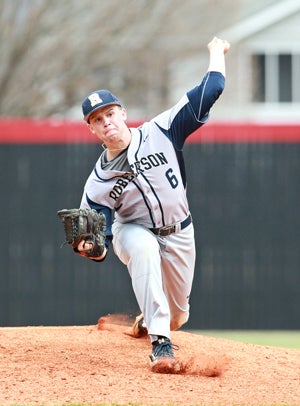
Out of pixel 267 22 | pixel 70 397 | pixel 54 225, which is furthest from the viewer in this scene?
pixel 267 22

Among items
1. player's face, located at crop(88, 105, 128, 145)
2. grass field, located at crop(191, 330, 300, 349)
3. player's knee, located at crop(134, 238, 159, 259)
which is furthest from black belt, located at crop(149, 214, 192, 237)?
grass field, located at crop(191, 330, 300, 349)

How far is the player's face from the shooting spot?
5.91 meters

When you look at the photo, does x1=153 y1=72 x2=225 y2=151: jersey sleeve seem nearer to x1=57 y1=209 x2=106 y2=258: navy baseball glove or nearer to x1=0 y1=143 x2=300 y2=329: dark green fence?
x1=57 y1=209 x2=106 y2=258: navy baseball glove

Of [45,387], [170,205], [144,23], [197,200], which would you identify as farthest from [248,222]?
[144,23]

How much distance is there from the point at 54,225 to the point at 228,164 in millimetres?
1836

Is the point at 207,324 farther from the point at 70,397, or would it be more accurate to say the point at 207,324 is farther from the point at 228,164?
the point at 70,397

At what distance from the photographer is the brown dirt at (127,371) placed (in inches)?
203

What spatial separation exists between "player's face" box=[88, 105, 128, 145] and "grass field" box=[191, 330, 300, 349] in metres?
4.13

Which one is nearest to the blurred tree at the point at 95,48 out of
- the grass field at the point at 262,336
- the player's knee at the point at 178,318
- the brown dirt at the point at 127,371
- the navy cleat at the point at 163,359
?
the grass field at the point at 262,336

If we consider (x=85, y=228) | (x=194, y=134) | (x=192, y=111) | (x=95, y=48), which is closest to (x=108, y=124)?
(x=192, y=111)

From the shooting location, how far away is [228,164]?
1039 cm

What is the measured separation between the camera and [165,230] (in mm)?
6191

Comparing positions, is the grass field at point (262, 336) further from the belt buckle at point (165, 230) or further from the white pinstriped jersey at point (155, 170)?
the white pinstriped jersey at point (155, 170)

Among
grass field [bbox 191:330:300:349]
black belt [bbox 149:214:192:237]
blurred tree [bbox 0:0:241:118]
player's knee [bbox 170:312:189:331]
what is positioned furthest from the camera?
blurred tree [bbox 0:0:241:118]
